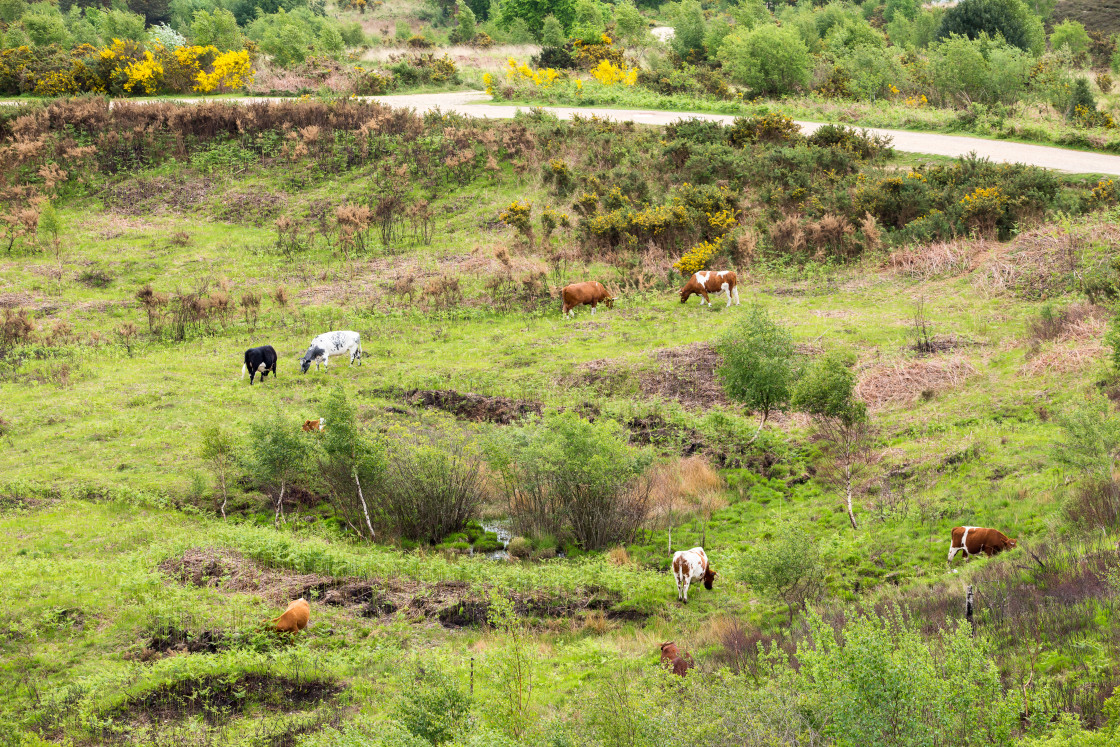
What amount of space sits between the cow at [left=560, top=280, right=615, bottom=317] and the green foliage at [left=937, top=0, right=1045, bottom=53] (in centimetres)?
4053

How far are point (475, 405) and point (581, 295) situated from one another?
7.90 metres

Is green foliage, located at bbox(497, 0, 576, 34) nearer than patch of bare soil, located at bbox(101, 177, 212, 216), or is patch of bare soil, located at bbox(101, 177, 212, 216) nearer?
patch of bare soil, located at bbox(101, 177, 212, 216)

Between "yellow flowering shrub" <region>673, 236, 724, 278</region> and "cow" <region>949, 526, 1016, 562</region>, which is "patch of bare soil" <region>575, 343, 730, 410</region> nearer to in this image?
"yellow flowering shrub" <region>673, 236, 724, 278</region>

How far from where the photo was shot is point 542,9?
218ft

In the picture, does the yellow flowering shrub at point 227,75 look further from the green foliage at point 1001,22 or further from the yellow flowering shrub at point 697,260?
the green foliage at point 1001,22

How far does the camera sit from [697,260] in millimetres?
31891

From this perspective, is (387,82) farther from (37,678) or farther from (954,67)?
(37,678)

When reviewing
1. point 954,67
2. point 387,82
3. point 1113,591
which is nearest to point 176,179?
point 387,82

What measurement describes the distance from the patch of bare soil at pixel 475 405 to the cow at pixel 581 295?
6945 mm

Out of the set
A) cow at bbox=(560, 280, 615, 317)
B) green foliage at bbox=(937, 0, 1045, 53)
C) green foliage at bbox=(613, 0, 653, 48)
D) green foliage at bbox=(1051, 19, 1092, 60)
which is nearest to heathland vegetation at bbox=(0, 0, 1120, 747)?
cow at bbox=(560, 280, 615, 317)

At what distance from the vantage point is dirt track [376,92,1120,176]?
108 feet

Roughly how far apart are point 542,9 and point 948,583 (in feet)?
201

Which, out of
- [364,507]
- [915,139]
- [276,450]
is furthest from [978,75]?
A: [276,450]

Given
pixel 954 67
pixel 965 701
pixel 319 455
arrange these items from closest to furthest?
pixel 965 701 → pixel 319 455 → pixel 954 67
